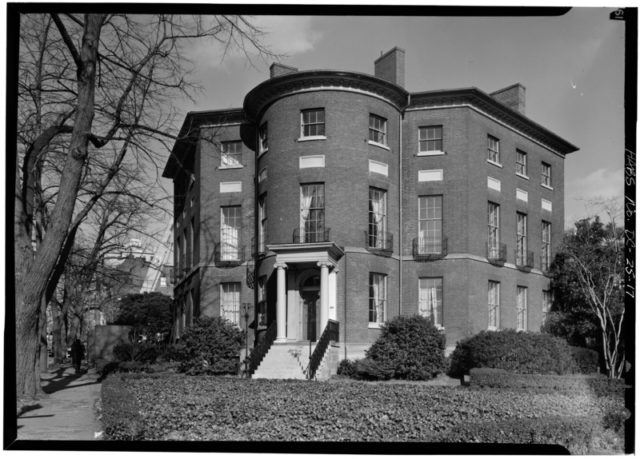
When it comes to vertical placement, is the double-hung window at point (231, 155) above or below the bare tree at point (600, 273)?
above

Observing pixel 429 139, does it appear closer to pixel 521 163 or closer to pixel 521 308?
pixel 521 163

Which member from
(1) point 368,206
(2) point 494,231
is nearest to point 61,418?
(1) point 368,206

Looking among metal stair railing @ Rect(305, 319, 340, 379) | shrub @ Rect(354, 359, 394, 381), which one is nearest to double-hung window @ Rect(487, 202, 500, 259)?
shrub @ Rect(354, 359, 394, 381)

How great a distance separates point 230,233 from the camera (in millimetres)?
20500

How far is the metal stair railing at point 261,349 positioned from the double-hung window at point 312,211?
284 centimetres

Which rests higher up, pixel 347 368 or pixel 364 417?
pixel 364 417

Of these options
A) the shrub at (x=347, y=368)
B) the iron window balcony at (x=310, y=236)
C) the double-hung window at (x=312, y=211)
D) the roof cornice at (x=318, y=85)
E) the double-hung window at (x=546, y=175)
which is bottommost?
the shrub at (x=347, y=368)

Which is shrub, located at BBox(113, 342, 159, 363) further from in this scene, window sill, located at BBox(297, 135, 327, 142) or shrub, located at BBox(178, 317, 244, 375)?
window sill, located at BBox(297, 135, 327, 142)

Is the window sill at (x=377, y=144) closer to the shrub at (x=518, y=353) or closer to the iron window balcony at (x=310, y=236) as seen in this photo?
the iron window balcony at (x=310, y=236)

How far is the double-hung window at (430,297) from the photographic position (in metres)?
20.6

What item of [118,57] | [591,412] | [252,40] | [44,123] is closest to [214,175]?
[44,123]

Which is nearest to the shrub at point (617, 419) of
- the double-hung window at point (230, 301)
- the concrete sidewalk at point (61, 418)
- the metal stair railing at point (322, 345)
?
the concrete sidewalk at point (61, 418)

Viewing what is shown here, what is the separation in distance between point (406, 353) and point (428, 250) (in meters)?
3.69

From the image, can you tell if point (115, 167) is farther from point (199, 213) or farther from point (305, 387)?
point (305, 387)
